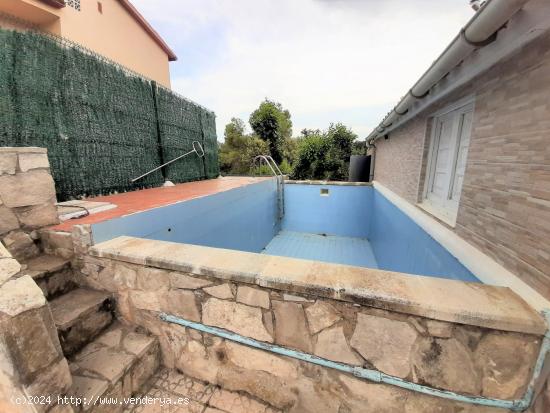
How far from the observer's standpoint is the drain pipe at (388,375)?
1003 millimetres

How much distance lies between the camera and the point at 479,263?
1.53 metres

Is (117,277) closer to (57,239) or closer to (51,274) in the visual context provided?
(51,274)

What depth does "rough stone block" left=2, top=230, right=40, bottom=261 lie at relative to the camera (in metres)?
1.82

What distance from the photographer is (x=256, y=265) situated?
1468 mm

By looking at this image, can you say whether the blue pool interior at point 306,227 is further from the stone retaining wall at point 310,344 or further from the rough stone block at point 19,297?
the rough stone block at point 19,297

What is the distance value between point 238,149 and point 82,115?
45.7 ft

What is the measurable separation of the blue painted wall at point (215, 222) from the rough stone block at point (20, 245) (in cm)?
64

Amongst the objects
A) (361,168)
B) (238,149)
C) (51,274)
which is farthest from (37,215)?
(238,149)

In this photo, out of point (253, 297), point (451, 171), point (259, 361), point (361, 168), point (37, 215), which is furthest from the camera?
point (361, 168)

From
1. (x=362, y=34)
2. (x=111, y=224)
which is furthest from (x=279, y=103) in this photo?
(x=111, y=224)

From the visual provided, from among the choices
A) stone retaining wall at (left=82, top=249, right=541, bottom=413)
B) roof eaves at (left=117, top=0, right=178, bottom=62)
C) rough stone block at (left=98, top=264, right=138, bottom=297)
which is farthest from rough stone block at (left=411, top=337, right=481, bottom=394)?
roof eaves at (left=117, top=0, right=178, bottom=62)

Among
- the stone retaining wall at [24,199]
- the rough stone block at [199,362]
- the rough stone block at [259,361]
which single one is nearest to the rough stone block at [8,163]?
the stone retaining wall at [24,199]

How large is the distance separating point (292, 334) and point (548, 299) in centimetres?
125

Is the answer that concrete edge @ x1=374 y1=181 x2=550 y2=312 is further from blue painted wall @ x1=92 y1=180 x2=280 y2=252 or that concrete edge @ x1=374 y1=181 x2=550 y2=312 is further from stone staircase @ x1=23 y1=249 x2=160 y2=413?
blue painted wall @ x1=92 y1=180 x2=280 y2=252
